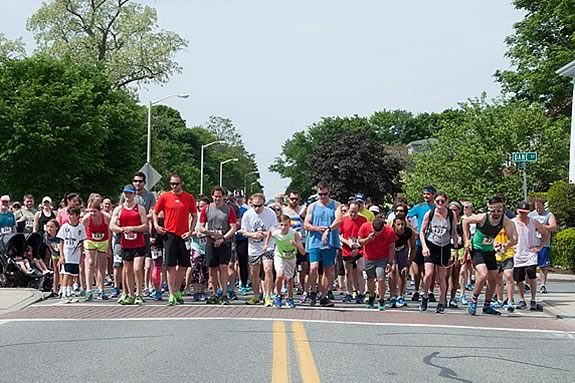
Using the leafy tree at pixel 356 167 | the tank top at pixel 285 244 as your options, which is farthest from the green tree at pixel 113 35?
the tank top at pixel 285 244

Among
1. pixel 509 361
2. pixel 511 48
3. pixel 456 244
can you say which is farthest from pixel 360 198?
pixel 511 48

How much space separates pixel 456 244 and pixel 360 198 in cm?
254

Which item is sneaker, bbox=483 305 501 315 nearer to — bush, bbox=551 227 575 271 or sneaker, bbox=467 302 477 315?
sneaker, bbox=467 302 477 315

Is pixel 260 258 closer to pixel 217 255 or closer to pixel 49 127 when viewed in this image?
pixel 217 255

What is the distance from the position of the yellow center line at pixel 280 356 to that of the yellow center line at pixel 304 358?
135mm

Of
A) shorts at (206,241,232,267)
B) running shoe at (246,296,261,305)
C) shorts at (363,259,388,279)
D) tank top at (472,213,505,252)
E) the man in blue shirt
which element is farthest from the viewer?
running shoe at (246,296,261,305)

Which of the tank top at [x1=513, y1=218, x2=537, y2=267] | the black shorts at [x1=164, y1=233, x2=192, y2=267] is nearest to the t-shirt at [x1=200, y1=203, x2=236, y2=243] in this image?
the black shorts at [x1=164, y1=233, x2=192, y2=267]

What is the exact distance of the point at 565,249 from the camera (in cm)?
2738

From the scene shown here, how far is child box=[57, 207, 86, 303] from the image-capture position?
15992 mm

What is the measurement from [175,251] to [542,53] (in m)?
42.7

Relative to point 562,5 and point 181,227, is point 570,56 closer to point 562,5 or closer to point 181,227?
point 562,5

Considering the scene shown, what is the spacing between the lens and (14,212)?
19312 millimetres

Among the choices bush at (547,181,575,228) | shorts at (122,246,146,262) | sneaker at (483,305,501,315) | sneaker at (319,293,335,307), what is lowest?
sneaker at (483,305,501,315)

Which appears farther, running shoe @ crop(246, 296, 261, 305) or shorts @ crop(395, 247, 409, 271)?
shorts @ crop(395, 247, 409, 271)
